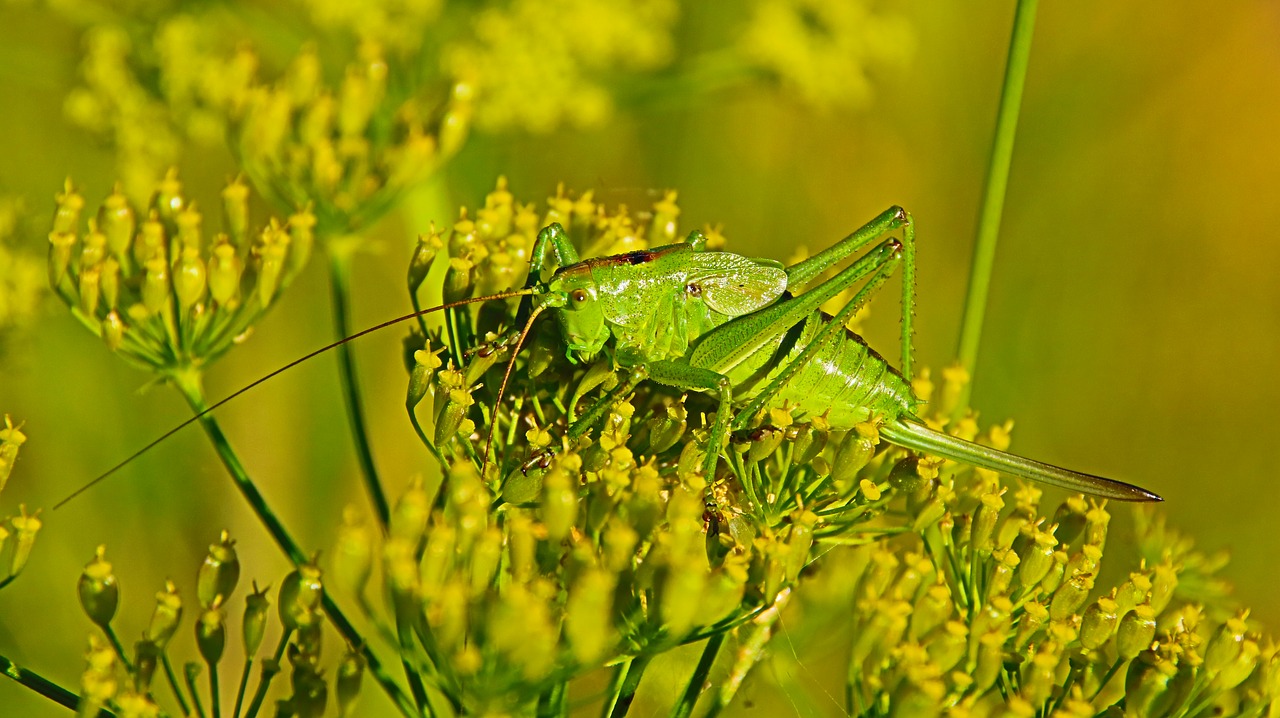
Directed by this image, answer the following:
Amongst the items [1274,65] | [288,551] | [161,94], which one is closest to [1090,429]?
[1274,65]

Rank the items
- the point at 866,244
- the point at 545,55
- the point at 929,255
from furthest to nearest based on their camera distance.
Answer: the point at 929,255 < the point at 545,55 < the point at 866,244

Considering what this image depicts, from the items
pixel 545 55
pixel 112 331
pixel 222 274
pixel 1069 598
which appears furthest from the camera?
pixel 545 55

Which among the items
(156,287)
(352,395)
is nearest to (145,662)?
(352,395)

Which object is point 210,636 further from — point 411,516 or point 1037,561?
point 1037,561

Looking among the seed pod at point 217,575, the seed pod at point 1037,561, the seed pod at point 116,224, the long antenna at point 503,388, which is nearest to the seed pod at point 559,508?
the long antenna at point 503,388

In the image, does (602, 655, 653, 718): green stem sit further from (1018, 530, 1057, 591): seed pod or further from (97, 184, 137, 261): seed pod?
(97, 184, 137, 261): seed pod

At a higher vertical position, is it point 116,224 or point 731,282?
point 116,224

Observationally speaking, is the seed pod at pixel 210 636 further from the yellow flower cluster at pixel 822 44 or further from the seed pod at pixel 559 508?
the yellow flower cluster at pixel 822 44
